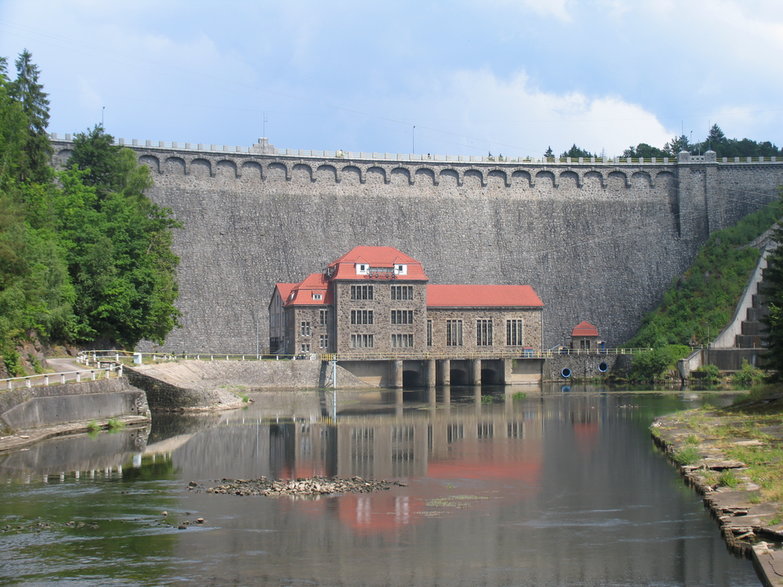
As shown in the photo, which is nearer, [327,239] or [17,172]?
[17,172]

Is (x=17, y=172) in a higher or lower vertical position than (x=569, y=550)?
higher

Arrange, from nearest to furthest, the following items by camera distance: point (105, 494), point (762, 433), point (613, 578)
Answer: point (613, 578)
point (105, 494)
point (762, 433)

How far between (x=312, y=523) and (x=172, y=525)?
3034mm

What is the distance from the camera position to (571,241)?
306 ft

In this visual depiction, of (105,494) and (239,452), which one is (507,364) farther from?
(105,494)

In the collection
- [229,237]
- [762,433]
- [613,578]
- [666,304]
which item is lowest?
[613,578]

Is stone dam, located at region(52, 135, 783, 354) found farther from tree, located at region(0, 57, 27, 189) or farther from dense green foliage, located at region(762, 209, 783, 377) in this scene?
dense green foliage, located at region(762, 209, 783, 377)

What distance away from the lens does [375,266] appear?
76.2 m

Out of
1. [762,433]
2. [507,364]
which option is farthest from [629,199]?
[762,433]

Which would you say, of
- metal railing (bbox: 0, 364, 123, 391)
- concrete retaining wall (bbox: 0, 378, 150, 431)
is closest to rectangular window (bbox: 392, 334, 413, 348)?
metal railing (bbox: 0, 364, 123, 391)

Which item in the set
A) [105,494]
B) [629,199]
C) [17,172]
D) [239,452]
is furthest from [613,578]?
[629,199]

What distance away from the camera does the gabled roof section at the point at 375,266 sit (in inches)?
2977

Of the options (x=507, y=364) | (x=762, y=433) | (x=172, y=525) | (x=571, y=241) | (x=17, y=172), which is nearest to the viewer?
(x=172, y=525)

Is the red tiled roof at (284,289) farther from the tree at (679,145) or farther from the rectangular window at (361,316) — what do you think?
the tree at (679,145)
